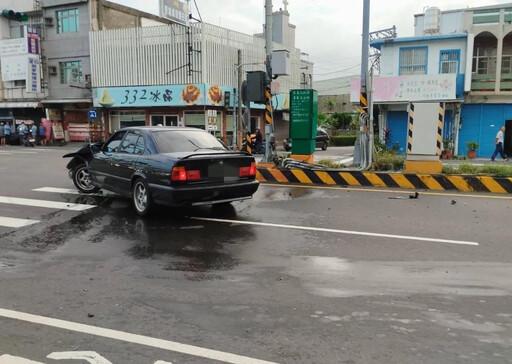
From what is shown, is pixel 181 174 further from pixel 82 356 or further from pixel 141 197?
pixel 82 356

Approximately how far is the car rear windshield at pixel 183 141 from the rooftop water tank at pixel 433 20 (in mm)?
19637

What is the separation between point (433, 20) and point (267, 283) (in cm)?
2318

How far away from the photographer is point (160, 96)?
2917cm

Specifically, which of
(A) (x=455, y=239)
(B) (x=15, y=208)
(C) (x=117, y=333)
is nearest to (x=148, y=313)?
(C) (x=117, y=333)

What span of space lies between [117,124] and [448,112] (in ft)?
70.7

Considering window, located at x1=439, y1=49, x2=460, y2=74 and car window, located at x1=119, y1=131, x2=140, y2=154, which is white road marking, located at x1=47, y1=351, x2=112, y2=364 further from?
window, located at x1=439, y1=49, x2=460, y2=74

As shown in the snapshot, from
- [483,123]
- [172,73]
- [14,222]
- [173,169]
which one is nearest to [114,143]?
[14,222]

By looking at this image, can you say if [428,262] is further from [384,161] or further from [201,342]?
[384,161]

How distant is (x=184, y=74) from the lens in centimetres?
2858

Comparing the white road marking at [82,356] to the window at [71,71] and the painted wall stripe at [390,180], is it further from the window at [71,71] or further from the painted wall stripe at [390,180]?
the window at [71,71]

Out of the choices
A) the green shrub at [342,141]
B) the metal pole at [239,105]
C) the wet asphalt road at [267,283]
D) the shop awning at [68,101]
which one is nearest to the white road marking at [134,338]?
the wet asphalt road at [267,283]

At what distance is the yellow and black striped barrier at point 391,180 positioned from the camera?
33.9 ft

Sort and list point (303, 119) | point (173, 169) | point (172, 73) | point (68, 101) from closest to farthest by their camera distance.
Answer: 1. point (173, 169)
2. point (303, 119)
3. point (172, 73)
4. point (68, 101)

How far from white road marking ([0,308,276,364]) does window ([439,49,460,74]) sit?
22533 mm
